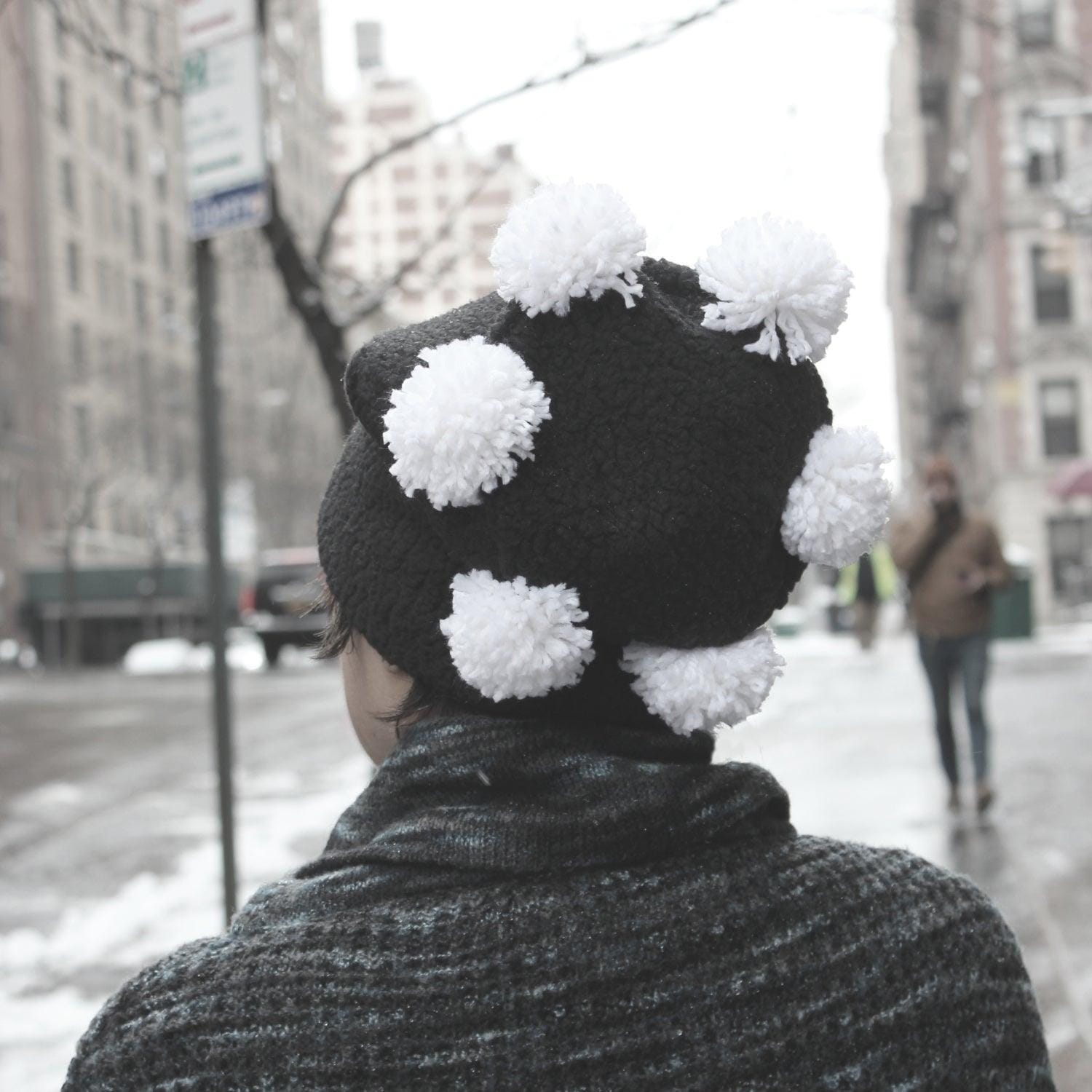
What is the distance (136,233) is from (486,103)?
180 ft

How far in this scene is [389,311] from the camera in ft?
20.6

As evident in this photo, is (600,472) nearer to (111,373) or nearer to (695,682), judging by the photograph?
(695,682)

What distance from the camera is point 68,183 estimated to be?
168ft

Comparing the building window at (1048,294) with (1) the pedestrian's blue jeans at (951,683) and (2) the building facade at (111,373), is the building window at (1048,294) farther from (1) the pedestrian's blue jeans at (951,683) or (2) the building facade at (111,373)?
(1) the pedestrian's blue jeans at (951,683)

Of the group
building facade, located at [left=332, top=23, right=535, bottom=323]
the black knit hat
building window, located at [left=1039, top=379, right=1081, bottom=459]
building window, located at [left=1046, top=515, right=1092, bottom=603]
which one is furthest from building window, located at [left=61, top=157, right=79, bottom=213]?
the black knit hat

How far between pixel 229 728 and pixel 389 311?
225 cm

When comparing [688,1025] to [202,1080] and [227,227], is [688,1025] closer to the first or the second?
[202,1080]

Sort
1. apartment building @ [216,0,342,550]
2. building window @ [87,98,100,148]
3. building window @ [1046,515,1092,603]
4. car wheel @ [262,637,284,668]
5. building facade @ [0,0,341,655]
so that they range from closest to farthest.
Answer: car wheel @ [262,637,284,668]
apartment building @ [216,0,342,550]
building window @ [1046,515,1092,603]
building facade @ [0,0,341,655]
building window @ [87,98,100,148]

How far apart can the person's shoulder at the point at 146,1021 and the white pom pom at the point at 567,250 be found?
0.60 meters

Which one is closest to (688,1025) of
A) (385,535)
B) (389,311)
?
(385,535)

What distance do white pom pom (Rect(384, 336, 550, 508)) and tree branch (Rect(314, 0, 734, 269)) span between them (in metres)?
3.05

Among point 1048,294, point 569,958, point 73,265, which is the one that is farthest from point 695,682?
point 73,265

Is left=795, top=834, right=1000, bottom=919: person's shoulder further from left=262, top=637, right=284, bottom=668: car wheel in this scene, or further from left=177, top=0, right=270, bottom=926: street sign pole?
left=262, top=637, right=284, bottom=668: car wheel

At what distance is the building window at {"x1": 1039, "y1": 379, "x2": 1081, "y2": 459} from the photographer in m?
36.4
